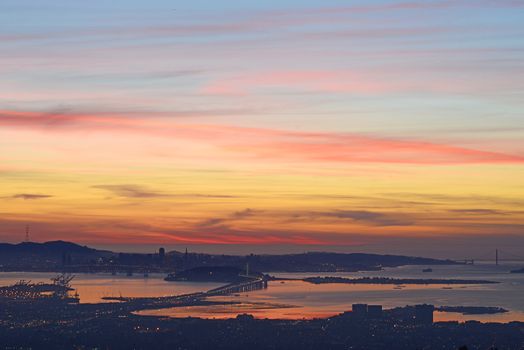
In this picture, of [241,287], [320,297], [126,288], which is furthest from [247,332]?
[126,288]

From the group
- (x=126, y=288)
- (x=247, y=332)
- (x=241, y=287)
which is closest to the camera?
(x=247, y=332)

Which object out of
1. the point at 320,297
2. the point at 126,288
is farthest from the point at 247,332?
the point at 126,288

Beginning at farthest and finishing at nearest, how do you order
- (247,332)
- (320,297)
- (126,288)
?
(126,288), (320,297), (247,332)

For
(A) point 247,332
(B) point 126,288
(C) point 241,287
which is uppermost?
(C) point 241,287

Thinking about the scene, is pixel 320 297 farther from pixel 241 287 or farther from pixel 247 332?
pixel 247 332

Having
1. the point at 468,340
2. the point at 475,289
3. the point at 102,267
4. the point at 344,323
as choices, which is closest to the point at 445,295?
the point at 475,289

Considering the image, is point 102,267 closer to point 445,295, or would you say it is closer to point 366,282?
point 366,282

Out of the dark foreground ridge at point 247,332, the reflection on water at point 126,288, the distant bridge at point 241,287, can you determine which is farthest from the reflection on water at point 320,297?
the dark foreground ridge at point 247,332

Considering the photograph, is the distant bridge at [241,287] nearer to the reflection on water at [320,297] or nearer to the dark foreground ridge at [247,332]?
the reflection on water at [320,297]

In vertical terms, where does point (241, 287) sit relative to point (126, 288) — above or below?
above

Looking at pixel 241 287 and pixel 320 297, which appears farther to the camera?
pixel 241 287

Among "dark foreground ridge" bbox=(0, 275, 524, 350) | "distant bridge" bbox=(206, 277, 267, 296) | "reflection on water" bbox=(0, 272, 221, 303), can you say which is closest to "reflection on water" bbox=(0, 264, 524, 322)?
"reflection on water" bbox=(0, 272, 221, 303)

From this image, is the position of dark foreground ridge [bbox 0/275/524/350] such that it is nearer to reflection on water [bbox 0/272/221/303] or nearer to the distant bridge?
reflection on water [bbox 0/272/221/303]
